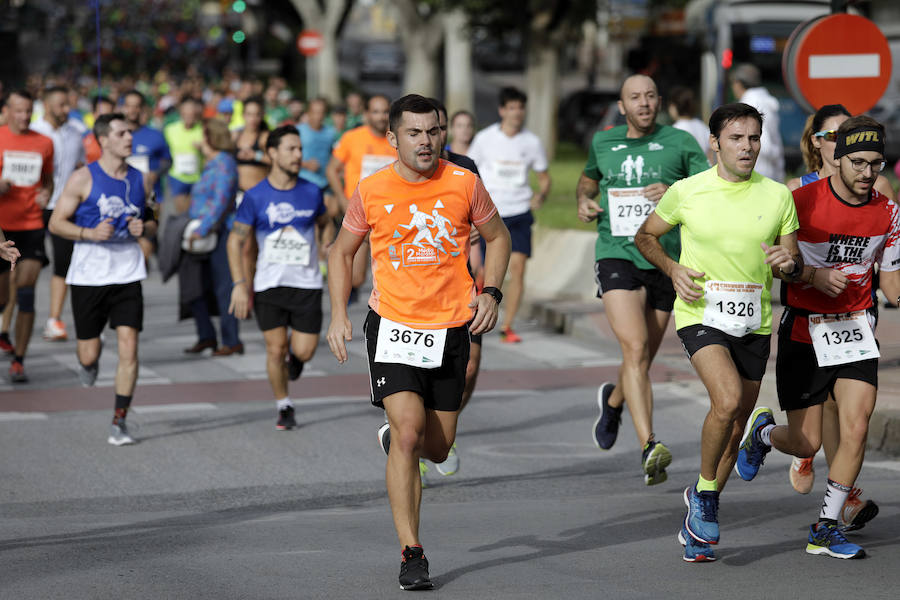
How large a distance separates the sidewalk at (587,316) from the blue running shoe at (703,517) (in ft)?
10.9

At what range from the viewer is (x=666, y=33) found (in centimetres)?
4819

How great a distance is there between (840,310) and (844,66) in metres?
4.54

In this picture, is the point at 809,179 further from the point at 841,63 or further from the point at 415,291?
the point at 841,63

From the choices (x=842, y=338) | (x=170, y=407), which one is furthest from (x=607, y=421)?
(x=170, y=407)

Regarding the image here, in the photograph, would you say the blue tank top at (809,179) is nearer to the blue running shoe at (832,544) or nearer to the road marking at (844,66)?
the blue running shoe at (832,544)

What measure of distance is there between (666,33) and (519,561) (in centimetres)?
4312

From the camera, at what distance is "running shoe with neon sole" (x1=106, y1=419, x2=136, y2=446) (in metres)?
9.76

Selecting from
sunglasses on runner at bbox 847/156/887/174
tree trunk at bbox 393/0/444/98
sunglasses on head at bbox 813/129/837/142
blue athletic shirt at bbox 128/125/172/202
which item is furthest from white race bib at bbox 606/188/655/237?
tree trunk at bbox 393/0/444/98

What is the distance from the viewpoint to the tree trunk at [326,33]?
4947cm

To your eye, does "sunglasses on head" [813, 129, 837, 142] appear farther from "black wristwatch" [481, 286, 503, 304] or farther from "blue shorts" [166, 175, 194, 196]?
"blue shorts" [166, 175, 194, 196]

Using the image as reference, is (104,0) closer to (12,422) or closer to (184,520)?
(12,422)

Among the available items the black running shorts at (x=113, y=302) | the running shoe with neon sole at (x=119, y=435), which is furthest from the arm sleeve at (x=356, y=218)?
the running shoe with neon sole at (x=119, y=435)

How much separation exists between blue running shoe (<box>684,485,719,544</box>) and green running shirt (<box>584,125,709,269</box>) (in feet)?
7.39

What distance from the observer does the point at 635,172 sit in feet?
28.8
